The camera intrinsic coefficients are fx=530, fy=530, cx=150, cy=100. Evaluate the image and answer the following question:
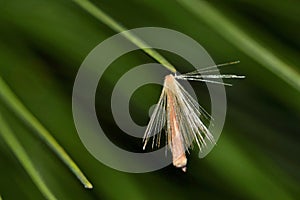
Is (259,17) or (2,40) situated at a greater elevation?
(2,40)

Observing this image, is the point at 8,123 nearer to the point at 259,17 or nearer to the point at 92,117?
the point at 92,117

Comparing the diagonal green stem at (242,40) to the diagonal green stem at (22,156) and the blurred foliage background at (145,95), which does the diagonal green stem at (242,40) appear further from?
the diagonal green stem at (22,156)

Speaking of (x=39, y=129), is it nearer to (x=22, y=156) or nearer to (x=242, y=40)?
(x=22, y=156)

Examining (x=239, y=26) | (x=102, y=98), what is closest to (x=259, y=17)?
(x=239, y=26)

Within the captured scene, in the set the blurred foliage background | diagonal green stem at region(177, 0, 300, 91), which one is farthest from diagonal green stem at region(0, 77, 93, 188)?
diagonal green stem at region(177, 0, 300, 91)

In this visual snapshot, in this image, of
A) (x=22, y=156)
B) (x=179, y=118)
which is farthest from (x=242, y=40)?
(x=22, y=156)
